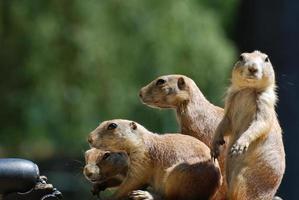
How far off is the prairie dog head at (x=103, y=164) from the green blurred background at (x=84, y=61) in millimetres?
7715

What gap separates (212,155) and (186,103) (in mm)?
803

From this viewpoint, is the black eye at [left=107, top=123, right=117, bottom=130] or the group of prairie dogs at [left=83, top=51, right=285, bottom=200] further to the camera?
the black eye at [left=107, top=123, right=117, bottom=130]

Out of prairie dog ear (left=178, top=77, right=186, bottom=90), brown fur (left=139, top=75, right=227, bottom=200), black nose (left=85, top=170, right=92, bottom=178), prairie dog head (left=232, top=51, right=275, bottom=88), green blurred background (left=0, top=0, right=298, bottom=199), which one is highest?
prairie dog head (left=232, top=51, right=275, bottom=88)

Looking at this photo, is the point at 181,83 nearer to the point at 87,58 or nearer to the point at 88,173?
the point at 88,173

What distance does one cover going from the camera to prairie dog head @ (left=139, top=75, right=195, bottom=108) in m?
5.08

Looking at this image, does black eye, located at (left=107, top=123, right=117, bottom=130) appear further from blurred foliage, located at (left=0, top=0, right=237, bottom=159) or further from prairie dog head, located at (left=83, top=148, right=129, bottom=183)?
blurred foliage, located at (left=0, top=0, right=237, bottom=159)

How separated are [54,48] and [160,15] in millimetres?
1471

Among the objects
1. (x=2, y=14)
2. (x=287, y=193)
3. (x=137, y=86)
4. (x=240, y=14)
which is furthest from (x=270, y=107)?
(x=2, y=14)

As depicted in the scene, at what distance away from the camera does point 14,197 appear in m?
4.29

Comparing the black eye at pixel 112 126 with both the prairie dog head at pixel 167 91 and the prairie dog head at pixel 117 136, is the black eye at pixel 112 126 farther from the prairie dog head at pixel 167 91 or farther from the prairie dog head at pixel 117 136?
the prairie dog head at pixel 167 91

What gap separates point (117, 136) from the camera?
177 inches

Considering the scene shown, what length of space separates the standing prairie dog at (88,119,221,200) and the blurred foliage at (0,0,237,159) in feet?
25.8

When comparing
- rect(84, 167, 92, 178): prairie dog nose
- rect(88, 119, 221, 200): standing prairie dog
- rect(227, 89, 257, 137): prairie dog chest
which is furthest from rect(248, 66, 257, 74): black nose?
rect(84, 167, 92, 178): prairie dog nose

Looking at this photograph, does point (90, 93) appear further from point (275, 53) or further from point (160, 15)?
point (275, 53)
